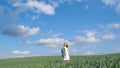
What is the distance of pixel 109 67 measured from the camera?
11.1 m

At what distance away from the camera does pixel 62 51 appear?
104 ft

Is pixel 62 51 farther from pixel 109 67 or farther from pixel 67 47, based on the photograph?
pixel 109 67

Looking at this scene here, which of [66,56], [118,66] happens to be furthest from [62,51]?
[118,66]

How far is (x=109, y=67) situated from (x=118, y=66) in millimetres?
372

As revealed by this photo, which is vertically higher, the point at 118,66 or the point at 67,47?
the point at 67,47

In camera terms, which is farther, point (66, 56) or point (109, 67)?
point (66, 56)

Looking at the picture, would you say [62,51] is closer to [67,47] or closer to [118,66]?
[67,47]

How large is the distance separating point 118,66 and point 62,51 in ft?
67.6

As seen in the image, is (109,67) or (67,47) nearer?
(109,67)

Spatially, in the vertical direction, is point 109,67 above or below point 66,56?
below

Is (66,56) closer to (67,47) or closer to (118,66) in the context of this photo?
(67,47)

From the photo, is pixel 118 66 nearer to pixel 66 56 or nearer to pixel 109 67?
pixel 109 67

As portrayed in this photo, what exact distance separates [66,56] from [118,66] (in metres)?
20.4

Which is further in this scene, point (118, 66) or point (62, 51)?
point (62, 51)
